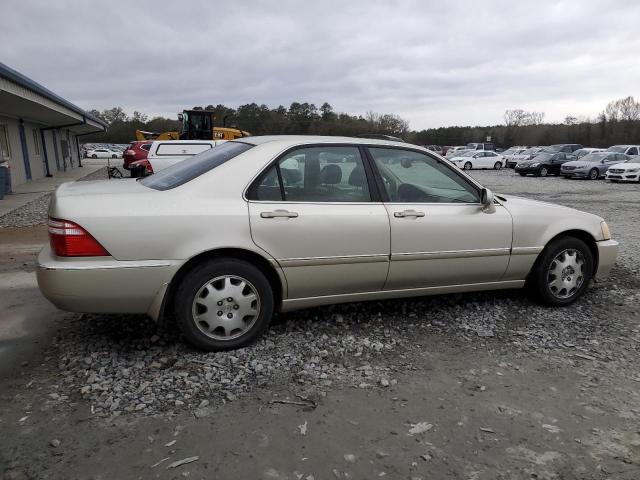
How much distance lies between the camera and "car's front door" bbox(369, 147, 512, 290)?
12.6ft

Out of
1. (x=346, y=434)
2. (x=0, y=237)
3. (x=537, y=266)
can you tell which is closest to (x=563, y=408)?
(x=346, y=434)

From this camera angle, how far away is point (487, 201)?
13.3 ft

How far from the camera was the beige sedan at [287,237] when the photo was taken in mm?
3170

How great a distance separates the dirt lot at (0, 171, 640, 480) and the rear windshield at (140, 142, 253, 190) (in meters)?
1.17

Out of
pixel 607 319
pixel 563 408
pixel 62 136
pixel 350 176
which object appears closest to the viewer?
pixel 563 408

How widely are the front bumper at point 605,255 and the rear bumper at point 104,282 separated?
12.7 ft

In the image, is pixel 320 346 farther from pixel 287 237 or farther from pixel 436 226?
pixel 436 226

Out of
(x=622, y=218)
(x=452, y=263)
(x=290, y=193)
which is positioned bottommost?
(x=622, y=218)

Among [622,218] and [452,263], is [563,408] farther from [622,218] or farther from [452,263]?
[622,218]

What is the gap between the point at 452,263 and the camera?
402cm

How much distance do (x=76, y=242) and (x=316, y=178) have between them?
5.66 feet

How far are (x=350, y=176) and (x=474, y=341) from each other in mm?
1629

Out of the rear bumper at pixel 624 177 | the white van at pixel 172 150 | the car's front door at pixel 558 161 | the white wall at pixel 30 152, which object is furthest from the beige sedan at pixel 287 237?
the car's front door at pixel 558 161

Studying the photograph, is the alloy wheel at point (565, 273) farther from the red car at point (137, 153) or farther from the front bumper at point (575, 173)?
the front bumper at point (575, 173)
